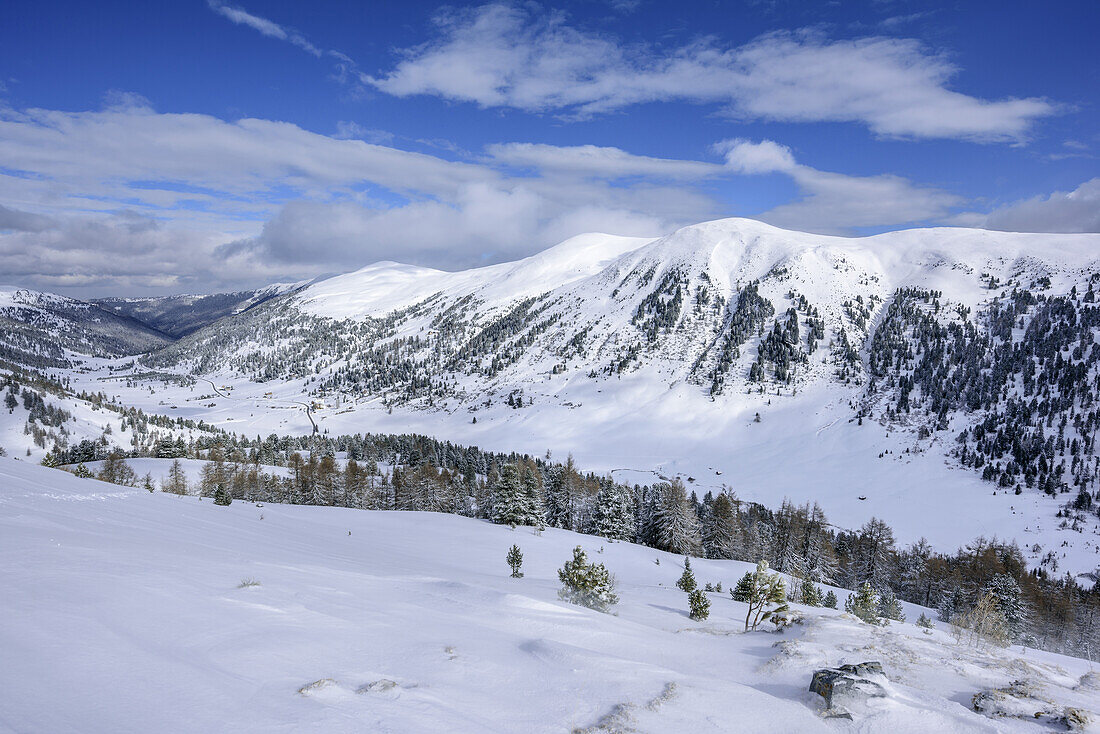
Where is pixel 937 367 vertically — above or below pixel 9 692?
above

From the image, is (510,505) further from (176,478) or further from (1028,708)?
(176,478)

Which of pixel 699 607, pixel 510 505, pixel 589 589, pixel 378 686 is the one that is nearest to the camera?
pixel 378 686

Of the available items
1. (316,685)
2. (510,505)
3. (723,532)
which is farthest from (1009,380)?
(316,685)

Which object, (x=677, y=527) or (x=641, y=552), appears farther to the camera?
(x=677, y=527)

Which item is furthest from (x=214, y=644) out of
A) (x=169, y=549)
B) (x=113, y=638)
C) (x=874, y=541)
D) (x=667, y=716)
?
(x=874, y=541)

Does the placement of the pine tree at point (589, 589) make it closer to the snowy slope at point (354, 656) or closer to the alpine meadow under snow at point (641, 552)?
the alpine meadow under snow at point (641, 552)

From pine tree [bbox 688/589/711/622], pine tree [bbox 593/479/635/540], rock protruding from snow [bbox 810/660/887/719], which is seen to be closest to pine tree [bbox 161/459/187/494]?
pine tree [bbox 593/479/635/540]

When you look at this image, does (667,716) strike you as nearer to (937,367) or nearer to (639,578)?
(639,578)
